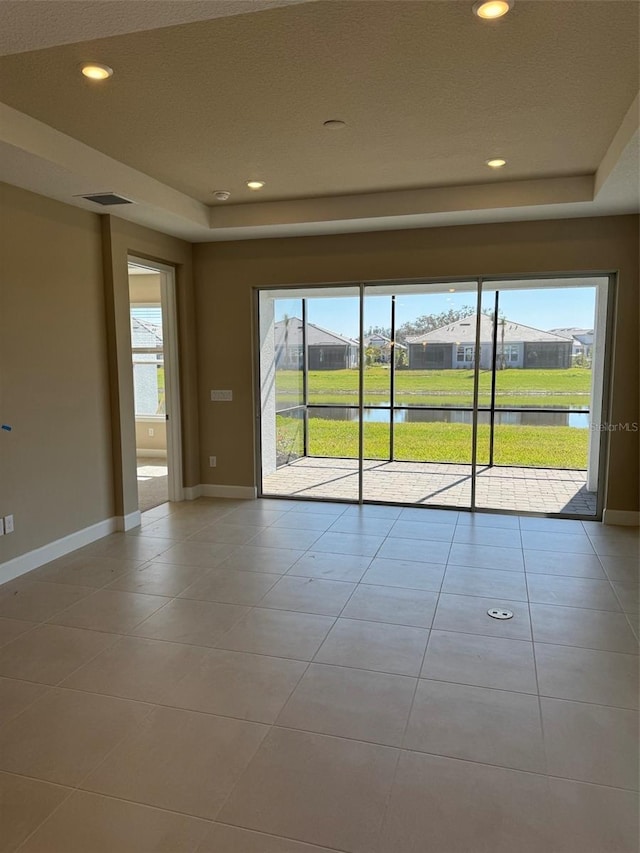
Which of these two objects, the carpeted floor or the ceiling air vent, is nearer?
the ceiling air vent

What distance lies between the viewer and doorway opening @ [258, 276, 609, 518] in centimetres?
545

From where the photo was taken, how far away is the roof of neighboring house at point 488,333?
5.44 metres

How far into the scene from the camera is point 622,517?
5.16 m

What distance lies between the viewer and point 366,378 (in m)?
5.91

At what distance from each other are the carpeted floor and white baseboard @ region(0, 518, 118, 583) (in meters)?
0.90

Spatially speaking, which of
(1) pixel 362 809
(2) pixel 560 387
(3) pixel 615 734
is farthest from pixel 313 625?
(2) pixel 560 387

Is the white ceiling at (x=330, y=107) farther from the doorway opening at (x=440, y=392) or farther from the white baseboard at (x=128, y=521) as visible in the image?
the white baseboard at (x=128, y=521)

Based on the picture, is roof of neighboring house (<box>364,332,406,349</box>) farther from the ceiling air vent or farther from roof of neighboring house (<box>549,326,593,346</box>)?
the ceiling air vent

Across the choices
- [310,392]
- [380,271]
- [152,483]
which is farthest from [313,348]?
[152,483]

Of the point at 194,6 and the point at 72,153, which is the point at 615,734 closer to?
the point at 194,6

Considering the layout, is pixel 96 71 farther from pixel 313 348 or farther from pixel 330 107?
pixel 313 348

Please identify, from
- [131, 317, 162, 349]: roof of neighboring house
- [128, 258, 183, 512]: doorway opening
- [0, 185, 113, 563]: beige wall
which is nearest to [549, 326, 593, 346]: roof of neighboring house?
[0, 185, 113, 563]: beige wall

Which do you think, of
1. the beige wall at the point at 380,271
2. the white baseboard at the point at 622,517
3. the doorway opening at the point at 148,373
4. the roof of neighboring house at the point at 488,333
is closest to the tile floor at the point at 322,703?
the white baseboard at the point at 622,517

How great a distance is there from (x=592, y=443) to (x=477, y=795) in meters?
4.55
